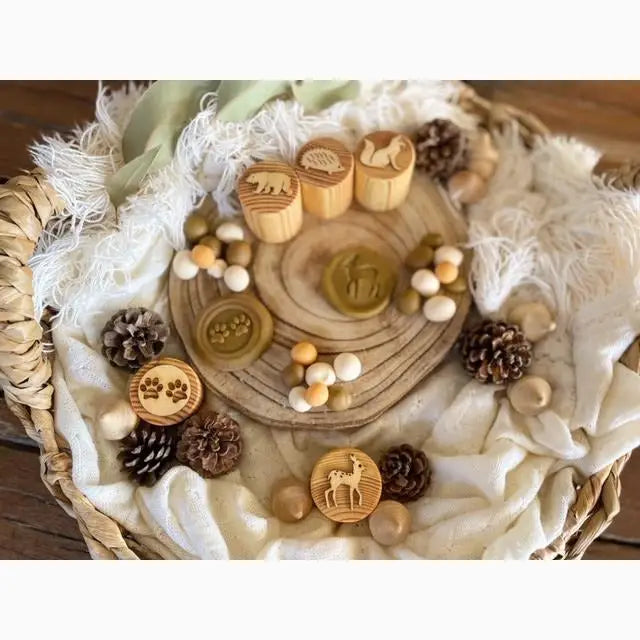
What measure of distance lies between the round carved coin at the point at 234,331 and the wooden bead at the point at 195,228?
4.0 inches

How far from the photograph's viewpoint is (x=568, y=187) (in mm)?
1057

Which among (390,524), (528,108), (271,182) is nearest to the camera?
(390,524)

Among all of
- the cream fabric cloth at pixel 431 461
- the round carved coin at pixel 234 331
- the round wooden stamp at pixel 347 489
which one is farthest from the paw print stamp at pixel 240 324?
the round wooden stamp at pixel 347 489

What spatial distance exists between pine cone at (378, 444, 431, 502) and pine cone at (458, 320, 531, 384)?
0.14 metres

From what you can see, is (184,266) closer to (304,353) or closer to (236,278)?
(236,278)

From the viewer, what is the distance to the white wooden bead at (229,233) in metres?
1.03

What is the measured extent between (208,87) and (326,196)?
0.75 feet

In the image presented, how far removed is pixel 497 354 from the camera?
0.95 meters

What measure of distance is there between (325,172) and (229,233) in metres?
0.16

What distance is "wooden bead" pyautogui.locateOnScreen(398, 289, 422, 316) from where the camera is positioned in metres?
1.01

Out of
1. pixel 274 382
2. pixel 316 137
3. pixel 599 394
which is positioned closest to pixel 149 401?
pixel 274 382

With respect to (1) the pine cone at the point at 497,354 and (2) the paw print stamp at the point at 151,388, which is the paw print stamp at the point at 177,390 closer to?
(2) the paw print stamp at the point at 151,388

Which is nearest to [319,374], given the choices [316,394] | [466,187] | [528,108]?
[316,394]

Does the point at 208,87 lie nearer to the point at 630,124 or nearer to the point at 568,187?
the point at 568,187
